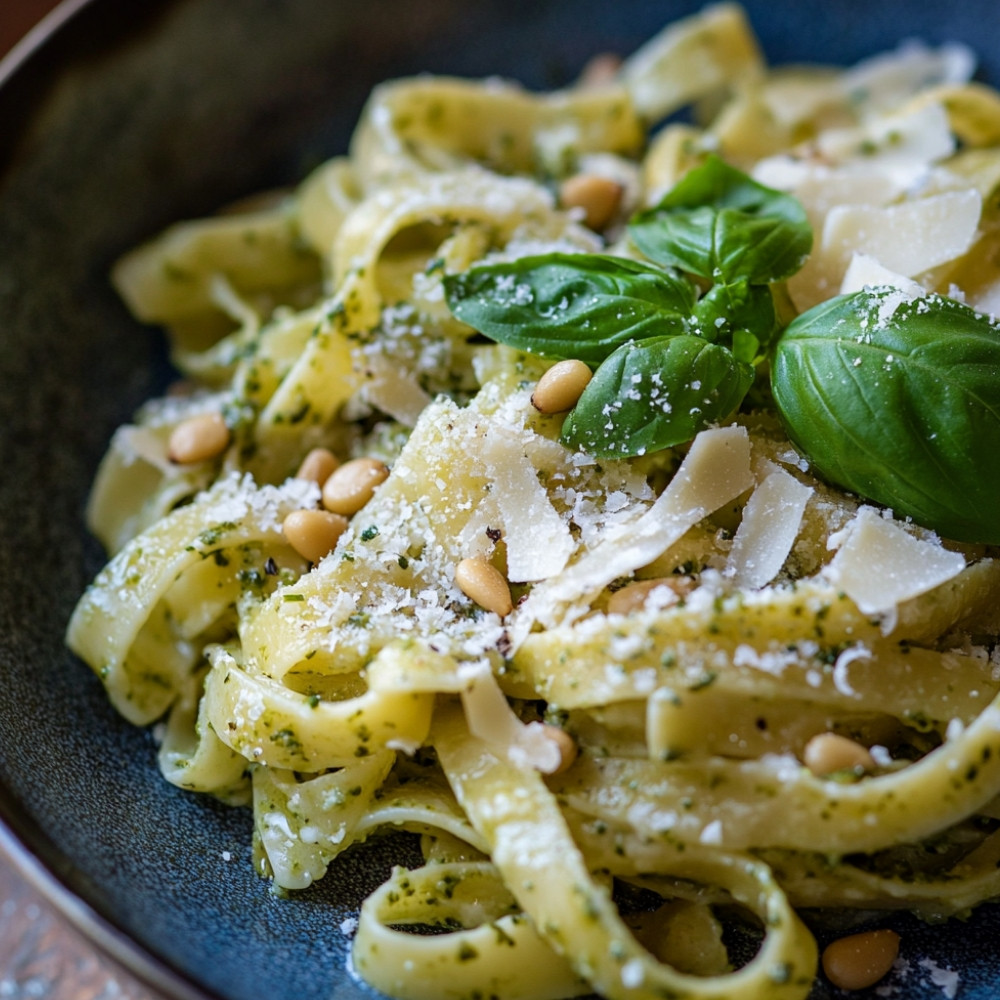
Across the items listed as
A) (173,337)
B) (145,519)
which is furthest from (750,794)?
(173,337)

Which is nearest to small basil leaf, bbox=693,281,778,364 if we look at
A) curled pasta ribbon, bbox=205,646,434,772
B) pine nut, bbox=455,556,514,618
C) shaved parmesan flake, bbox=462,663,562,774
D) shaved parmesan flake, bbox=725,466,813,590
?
shaved parmesan flake, bbox=725,466,813,590

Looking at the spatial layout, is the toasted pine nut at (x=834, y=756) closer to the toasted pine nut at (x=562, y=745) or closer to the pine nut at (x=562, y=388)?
the toasted pine nut at (x=562, y=745)

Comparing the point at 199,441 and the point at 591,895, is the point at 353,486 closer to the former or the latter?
the point at 199,441

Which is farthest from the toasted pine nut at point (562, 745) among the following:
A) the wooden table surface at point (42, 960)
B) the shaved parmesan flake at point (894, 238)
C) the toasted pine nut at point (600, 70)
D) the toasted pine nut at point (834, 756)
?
the toasted pine nut at point (600, 70)

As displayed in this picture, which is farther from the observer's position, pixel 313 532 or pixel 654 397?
pixel 313 532

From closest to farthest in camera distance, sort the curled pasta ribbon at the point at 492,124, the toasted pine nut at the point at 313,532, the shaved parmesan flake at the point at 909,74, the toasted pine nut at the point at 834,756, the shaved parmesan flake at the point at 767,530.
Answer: the toasted pine nut at the point at 834,756 → the shaved parmesan flake at the point at 767,530 → the toasted pine nut at the point at 313,532 → the curled pasta ribbon at the point at 492,124 → the shaved parmesan flake at the point at 909,74

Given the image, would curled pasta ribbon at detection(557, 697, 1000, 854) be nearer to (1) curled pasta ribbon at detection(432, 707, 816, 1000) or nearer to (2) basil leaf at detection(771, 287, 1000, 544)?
(1) curled pasta ribbon at detection(432, 707, 816, 1000)

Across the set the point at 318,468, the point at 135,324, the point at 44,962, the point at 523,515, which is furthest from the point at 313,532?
the point at 135,324
